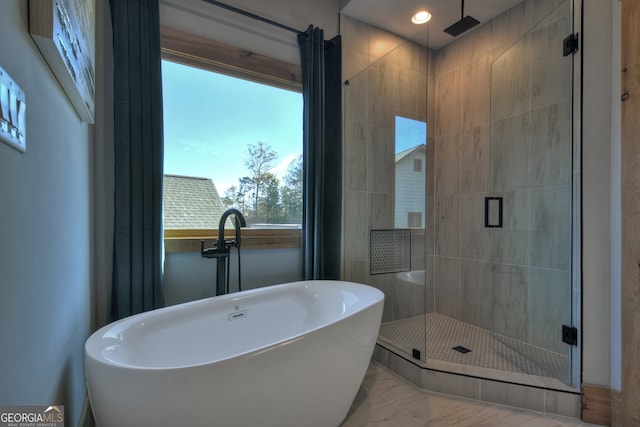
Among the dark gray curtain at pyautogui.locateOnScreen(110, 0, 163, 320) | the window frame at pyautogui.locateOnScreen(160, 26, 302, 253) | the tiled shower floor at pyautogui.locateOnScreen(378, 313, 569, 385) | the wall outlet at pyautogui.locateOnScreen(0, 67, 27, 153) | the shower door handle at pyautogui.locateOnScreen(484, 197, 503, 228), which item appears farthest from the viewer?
the shower door handle at pyautogui.locateOnScreen(484, 197, 503, 228)

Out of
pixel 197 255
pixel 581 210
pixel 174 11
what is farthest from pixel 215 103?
pixel 581 210

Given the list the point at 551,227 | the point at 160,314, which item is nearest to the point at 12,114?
the point at 160,314

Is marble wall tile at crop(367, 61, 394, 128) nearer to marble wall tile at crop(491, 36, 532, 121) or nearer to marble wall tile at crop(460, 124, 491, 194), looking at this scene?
marble wall tile at crop(460, 124, 491, 194)

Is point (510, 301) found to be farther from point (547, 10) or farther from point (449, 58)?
point (449, 58)

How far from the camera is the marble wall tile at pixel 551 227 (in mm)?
1802

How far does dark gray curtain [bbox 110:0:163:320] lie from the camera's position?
5.24 ft

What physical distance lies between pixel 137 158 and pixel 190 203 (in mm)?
432

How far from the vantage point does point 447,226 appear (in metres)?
2.84

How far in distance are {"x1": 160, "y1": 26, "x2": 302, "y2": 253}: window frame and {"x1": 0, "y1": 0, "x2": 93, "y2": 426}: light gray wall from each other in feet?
2.17

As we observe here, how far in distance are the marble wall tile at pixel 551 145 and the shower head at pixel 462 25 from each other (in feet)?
2.93

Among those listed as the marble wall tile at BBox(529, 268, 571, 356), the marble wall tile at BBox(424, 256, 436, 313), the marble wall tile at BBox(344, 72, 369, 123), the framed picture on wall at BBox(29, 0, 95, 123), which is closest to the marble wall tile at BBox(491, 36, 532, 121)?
the marble wall tile at BBox(344, 72, 369, 123)

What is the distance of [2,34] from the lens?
1.83 ft

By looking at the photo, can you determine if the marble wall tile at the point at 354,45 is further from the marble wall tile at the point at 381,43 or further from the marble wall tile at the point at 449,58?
the marble wall tile at the point at 449,58

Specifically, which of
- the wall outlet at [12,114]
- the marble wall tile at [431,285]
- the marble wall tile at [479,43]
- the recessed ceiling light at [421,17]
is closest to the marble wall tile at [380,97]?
the recessed ceiling light at [421,17]
